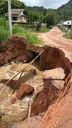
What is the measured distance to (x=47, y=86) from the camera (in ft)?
31.1

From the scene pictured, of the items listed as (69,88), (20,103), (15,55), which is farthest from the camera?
(15,55)

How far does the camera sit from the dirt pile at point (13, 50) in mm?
13672

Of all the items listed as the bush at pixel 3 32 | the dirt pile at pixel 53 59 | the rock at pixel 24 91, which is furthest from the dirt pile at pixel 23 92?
the bush at pixel 3 32

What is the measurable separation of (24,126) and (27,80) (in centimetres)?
587

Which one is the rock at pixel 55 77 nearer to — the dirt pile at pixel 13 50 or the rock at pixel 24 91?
the rock at pixel 24 91

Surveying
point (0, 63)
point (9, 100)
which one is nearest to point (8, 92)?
point (9, 100)

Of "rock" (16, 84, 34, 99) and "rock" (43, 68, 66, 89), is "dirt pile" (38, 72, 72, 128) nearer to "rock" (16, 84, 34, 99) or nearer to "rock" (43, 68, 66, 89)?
"rock" (43, 68, 66, 89)

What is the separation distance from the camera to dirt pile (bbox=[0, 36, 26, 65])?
13.7m

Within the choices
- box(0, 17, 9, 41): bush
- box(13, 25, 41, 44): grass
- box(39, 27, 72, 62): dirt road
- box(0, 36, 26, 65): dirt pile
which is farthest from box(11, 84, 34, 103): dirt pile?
box(13, 25, 41, 44): grass

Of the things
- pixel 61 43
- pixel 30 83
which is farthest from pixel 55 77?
pixel 61 43

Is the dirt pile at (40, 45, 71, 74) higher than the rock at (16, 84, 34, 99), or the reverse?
the dirt pile at (40, 45, 71, 74)

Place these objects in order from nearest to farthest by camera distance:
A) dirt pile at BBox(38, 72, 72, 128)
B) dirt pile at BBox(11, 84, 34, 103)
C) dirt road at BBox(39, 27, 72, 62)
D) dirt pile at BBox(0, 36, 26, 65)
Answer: dirt pile at BBox(38, 72, 72, 128)
dirt pile at BBox(11, 84, 34, 103)
dirt pile at BBox(0, 36, 26, 65)
dirt road at BBox(39, 27, 72, 62)

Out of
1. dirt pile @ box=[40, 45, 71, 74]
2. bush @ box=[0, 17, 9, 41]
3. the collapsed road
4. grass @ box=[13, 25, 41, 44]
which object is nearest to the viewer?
the collapsed road

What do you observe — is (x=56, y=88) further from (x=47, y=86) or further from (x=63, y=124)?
(x=63, y=124)
